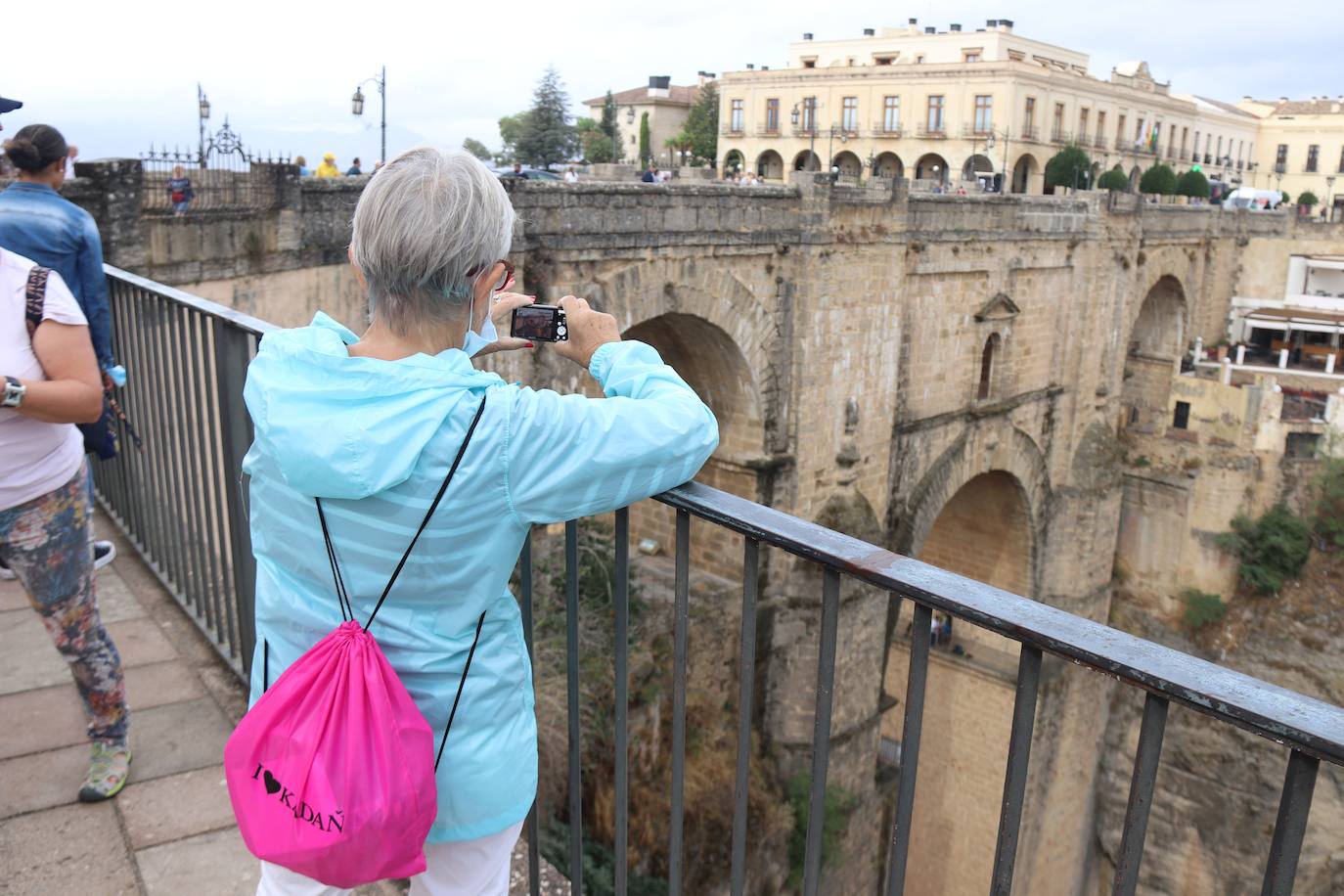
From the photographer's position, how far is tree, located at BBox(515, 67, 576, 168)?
55.2m

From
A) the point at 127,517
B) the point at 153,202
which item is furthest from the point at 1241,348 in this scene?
the point at 127,517

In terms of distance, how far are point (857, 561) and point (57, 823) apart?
2.38m

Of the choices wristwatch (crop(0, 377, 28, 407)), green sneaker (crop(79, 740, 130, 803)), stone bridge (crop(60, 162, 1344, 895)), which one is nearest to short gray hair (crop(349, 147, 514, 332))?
wristwatch (crop(0, 377, 28, 407))

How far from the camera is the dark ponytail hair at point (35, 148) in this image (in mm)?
3777

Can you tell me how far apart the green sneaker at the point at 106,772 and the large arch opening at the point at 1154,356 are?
21.5m

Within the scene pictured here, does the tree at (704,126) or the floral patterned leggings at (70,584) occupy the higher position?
the tree at (704,126)

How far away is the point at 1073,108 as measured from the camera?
137 ft

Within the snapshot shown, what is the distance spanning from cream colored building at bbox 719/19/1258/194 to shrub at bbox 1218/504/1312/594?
1696 cm

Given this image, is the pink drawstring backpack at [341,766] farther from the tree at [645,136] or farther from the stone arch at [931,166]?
the tree at [645,136]

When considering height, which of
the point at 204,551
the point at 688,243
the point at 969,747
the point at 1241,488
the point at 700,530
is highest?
the point at 688,243

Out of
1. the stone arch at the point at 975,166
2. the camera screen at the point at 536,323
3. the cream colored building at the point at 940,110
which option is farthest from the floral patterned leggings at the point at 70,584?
the stone arch at the point at 975,166

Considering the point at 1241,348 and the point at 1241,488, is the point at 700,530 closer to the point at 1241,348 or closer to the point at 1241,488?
the point at 1241,488

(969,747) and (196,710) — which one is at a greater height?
(196,710)

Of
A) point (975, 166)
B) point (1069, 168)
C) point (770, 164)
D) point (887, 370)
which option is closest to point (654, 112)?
point (770, 164)
